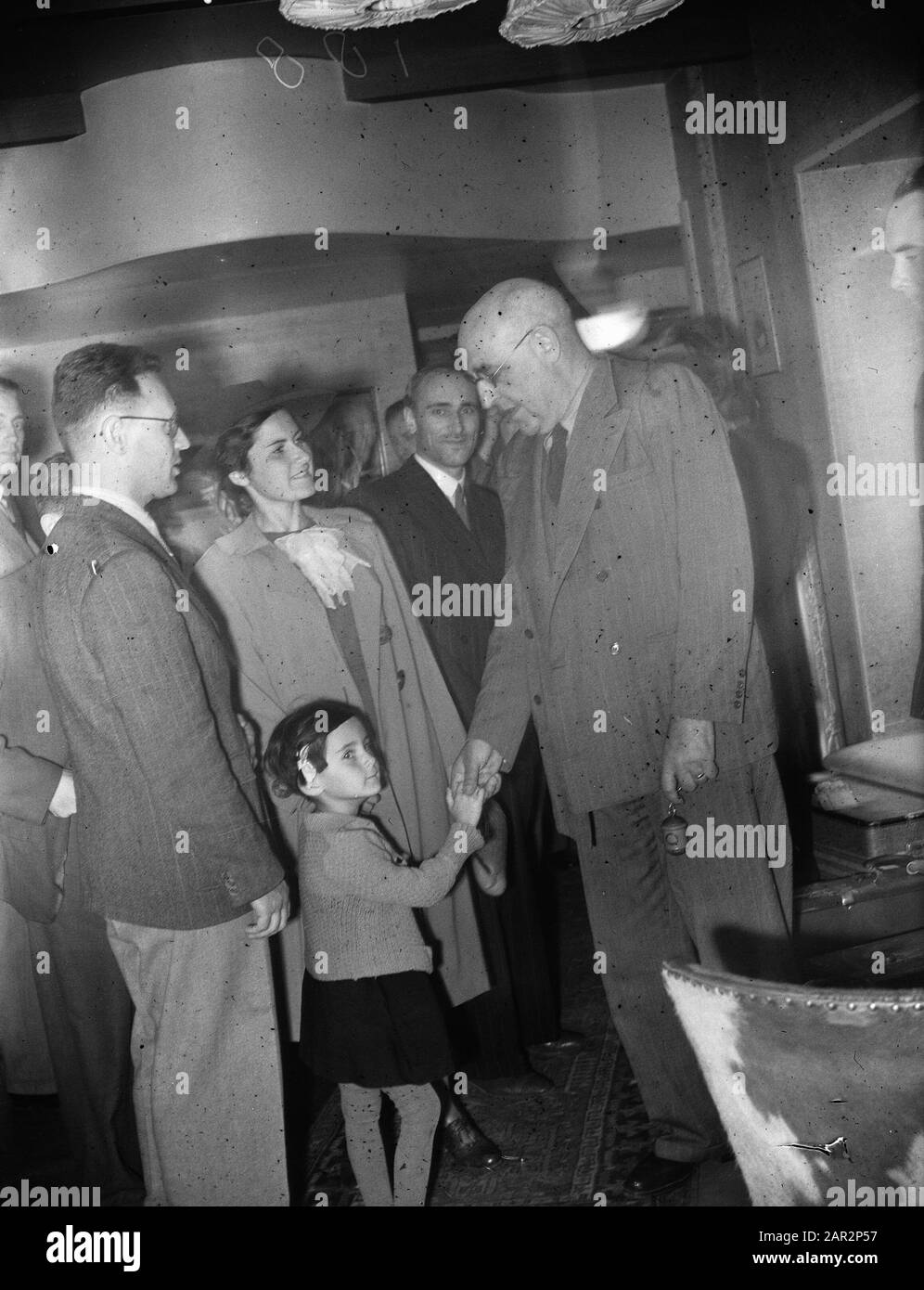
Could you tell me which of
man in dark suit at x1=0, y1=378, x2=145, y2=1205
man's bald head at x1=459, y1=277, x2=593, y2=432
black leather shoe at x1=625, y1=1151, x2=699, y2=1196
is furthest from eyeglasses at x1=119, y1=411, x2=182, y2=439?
black leather shoe at x1=625, y1=1151, x2=699, y2=1196

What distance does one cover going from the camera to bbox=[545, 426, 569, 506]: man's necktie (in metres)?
2.39

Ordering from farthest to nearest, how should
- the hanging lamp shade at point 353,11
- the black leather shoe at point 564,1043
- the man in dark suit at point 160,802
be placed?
the black leather shoe at point 564,1043 < the man in dark suit at point 160,802 < the hanging lamp shade at point 353,11

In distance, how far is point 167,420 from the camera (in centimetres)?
238

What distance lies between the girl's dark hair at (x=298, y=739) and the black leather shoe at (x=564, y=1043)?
A: 27.1 inches

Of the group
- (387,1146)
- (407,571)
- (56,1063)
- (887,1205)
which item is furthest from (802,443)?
(56,1063)

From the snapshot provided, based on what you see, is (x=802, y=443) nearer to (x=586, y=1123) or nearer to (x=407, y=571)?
(x=407, y=571)

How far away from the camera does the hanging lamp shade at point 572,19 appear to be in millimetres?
2191

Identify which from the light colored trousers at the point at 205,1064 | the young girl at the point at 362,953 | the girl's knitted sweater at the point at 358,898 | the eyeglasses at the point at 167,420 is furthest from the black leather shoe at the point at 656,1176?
the eyeglasses at the point at 167,420

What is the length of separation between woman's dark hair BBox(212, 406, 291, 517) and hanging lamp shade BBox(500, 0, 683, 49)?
0.84 m

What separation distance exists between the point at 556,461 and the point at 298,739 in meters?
0.74

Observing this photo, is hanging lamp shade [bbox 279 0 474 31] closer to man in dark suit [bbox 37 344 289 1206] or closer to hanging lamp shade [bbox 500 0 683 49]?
hanging lamp shade [bbox 500 0 683 49]

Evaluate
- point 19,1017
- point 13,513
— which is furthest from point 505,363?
point 19,1017

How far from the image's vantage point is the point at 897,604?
2.52 meters

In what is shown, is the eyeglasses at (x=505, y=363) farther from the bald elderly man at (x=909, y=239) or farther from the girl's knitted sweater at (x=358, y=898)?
the girl's knitted sweater at (x=358, y=898)
